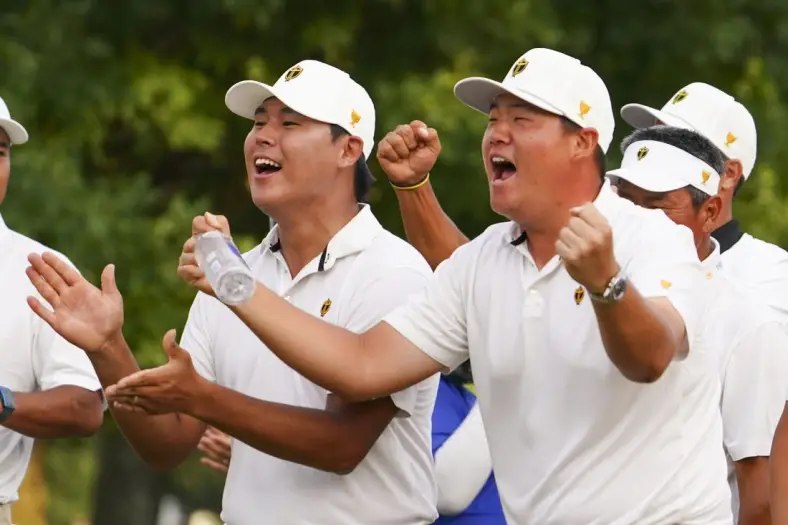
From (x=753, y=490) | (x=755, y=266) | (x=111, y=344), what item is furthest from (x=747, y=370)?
(x=111, y=344)

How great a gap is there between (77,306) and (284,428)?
69cm

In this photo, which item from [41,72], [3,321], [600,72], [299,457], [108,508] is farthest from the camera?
[108,508]

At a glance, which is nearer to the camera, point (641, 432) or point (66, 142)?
point (641, 432)

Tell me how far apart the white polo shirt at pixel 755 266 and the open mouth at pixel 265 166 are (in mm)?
1991

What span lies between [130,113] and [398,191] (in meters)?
7.34

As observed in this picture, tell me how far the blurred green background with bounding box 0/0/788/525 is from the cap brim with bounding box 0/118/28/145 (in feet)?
19.0

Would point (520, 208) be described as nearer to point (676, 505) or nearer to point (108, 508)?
point (676, 505)

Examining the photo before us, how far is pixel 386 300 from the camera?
20.6 feet

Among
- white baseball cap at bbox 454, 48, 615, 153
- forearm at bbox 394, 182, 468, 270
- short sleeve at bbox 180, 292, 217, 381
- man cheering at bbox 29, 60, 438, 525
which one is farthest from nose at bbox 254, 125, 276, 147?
forearm at bbox 394, 182, 468, 270

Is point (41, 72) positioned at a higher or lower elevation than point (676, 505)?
higher

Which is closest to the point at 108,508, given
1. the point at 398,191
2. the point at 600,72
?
the point at 600,72

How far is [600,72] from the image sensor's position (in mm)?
15164

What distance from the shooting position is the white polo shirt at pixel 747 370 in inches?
279

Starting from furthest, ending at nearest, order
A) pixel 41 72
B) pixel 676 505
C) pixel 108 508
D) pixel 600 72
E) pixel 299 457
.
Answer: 1. pixel 108 508
2. pixel 600 72
3. pixel 41 72
4. pixel 299 457
5. pixel 676 505
